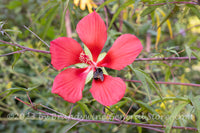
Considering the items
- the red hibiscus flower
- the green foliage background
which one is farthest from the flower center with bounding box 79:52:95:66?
the green foliage background

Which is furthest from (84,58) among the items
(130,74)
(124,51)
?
(130,74)

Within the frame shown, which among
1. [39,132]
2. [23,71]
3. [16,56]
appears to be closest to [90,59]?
[16,56]

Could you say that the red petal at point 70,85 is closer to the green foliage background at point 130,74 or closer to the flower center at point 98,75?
the flower center at point 98,75

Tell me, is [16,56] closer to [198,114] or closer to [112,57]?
[112,57]

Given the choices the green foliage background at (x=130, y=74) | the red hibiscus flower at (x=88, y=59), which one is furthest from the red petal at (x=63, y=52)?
the green foliage background at (x=130, y=74)

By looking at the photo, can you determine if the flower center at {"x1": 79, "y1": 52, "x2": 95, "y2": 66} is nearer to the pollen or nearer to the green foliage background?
the pollen

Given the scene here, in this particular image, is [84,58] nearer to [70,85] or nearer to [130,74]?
[70,85]
